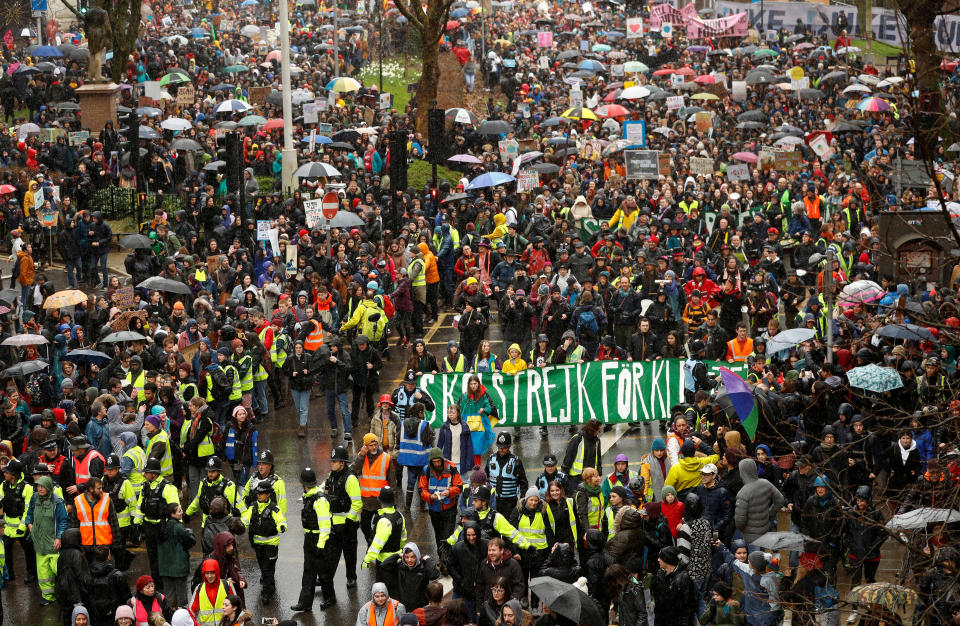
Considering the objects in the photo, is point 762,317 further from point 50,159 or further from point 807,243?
point 50,159

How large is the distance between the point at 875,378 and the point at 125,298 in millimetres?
11549

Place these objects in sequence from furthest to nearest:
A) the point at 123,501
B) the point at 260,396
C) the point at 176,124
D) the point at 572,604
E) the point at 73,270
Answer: the point at 176,124
the point at 73,270
the point at 260,396
the point at 123,501
the point at 572,604

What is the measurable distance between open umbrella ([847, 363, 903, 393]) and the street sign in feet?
36.6

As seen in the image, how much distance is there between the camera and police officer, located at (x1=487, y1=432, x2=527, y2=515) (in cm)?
1512

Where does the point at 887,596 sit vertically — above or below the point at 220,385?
above

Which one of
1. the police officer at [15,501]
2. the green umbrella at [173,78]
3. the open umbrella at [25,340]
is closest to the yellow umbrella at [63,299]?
the open umbrella at [25,340]

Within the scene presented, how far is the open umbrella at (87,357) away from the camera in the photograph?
1955 centimetres

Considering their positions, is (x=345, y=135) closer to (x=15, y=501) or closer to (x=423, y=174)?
(x=423, y=174)

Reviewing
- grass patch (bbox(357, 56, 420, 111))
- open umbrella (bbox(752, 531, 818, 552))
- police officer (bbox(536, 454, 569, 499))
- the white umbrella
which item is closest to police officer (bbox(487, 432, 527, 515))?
police officer (bbox(536, 454, 569, 499))

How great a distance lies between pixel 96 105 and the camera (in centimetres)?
3638

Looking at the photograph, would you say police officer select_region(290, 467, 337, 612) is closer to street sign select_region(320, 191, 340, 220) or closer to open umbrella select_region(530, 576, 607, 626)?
open umbrella select_region(530, 576, 607, 626)

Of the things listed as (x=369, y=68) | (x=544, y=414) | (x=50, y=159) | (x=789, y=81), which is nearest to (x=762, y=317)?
(x=544, y=414)

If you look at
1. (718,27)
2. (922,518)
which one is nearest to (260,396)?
Result: (922,518)

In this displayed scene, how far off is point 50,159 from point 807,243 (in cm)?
1856
